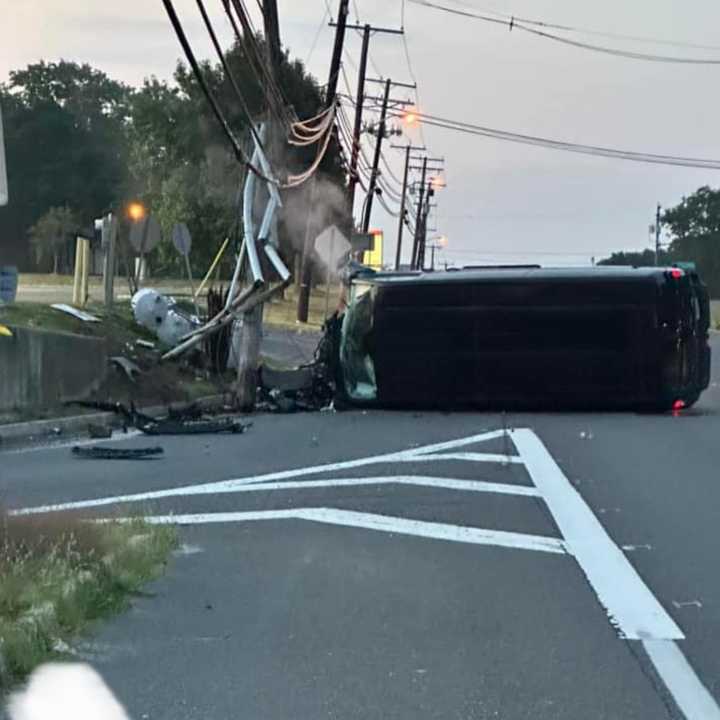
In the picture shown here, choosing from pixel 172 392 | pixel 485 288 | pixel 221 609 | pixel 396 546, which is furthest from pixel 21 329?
pixel 221 609

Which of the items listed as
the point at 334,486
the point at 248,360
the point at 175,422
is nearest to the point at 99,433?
the point at 175,422

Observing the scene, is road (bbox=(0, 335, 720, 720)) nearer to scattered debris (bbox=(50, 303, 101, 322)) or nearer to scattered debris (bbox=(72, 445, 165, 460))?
scattered debris (bbox=(72, 445, 165, 460))

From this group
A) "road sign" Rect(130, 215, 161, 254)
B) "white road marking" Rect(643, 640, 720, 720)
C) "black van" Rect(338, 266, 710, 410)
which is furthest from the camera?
"road sign" Rect(130, 215, 161, 254)

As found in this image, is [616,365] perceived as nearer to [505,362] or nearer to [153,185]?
[505,362]

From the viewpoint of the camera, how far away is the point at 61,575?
760cm

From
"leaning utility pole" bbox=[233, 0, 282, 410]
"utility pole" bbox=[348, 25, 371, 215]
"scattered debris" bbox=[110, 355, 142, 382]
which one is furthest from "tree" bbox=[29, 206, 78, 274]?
"leaning utility pole" bbox=[233, 0, 282, 410]

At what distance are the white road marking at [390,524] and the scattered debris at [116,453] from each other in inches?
189

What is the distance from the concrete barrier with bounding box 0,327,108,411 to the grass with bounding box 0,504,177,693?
31.2 ft

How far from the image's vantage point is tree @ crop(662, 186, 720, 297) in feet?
408

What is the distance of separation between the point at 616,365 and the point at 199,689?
15.5m

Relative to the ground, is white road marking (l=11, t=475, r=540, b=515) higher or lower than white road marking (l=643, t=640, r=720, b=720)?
lower

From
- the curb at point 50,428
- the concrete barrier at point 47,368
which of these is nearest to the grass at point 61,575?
the curb at point 50,428

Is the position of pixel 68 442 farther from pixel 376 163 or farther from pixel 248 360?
pixel 376 163

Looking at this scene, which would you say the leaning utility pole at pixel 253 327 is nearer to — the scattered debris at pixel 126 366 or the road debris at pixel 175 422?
the road debris at pixel 175 422
